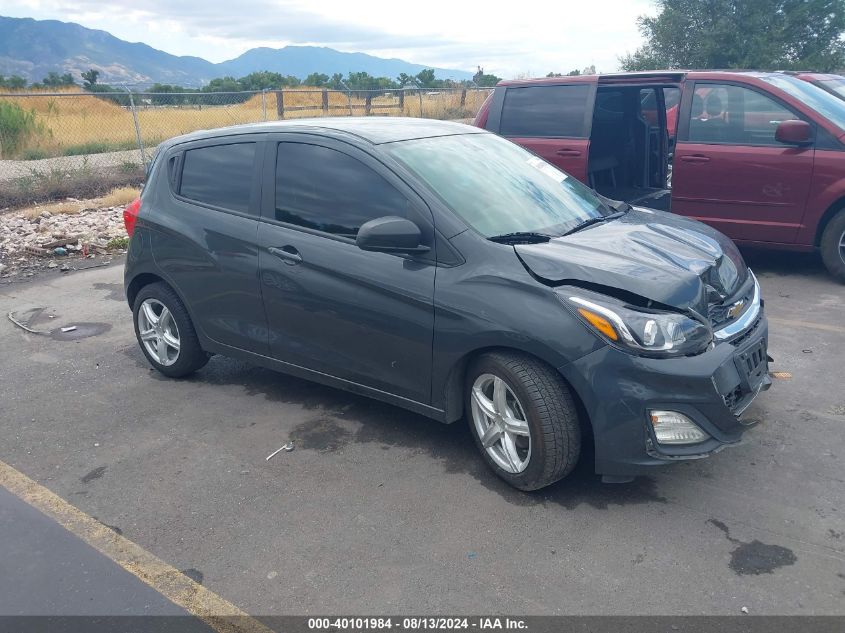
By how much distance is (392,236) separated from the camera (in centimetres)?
377

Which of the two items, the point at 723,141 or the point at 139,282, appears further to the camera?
the point at 723,141

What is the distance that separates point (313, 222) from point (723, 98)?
15.6 ft

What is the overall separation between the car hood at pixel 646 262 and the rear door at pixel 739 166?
2.93 meters

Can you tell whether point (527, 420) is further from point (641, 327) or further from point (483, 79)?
point (483, 79)

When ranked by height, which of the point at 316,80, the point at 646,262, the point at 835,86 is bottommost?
the point at 646,262

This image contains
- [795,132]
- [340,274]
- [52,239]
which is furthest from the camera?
[52,239]

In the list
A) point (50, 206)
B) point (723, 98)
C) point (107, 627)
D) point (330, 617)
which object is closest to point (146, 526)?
point (107, 627)

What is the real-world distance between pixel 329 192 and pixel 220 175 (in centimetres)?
96

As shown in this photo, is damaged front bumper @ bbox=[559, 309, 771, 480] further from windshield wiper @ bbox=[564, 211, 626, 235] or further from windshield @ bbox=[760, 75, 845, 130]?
windshield @ bbox=[760, 75, 845, 130]

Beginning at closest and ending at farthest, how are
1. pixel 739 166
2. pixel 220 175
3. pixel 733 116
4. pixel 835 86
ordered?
pixel 220 175, pixel 739 166, pixel 733 116, pixel 835 86

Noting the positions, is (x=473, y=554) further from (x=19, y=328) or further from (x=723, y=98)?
(x=723, y=98)

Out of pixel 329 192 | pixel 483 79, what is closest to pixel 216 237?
pixel 329 192

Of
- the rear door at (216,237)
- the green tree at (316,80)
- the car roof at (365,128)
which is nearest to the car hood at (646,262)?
the car roof at (365,128)

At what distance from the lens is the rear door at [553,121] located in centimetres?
770
